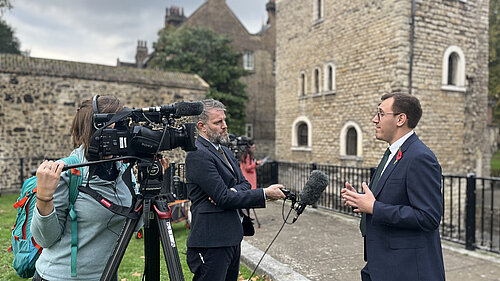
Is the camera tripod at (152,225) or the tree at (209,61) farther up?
the tree at (209,61)

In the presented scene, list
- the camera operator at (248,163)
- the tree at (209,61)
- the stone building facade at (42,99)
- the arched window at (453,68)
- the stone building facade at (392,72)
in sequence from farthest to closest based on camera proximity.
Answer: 1. the tree at (209,61)
2. the arched window at (453,68)
3. the stone building facade at (392,72)
4. the stone building facade at (42,99)
5. the camera operator at (248,163)

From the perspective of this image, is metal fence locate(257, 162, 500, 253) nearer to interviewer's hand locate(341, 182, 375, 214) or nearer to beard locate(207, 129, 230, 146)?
interviewer's hand locate(341, 182, 375, 214)

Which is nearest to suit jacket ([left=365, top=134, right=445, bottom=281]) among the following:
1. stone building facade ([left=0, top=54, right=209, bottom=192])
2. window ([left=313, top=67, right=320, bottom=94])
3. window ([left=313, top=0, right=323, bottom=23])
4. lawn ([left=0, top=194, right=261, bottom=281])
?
lawn ([left=0, top=194, right=261, bottom=281])

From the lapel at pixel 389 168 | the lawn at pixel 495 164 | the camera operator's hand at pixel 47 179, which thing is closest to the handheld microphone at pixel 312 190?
the lapel at pixel 389 168

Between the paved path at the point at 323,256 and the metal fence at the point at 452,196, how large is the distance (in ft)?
1.83

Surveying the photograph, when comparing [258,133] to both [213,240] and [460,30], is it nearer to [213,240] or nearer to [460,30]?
[460,30]

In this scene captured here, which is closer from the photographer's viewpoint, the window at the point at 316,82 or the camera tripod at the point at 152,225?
the camera tripod at the point at 152,225

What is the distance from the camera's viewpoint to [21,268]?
221 centimetres

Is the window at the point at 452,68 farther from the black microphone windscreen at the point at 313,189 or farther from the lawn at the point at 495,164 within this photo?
the black microphone windscreen at the point at 313,189

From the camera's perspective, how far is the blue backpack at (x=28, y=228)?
2070 millimetres

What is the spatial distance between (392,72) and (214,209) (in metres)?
12.5

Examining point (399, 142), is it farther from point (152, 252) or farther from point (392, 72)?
point (392, 72)

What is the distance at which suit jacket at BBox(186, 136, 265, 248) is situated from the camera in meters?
2.63

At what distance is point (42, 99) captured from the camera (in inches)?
486
